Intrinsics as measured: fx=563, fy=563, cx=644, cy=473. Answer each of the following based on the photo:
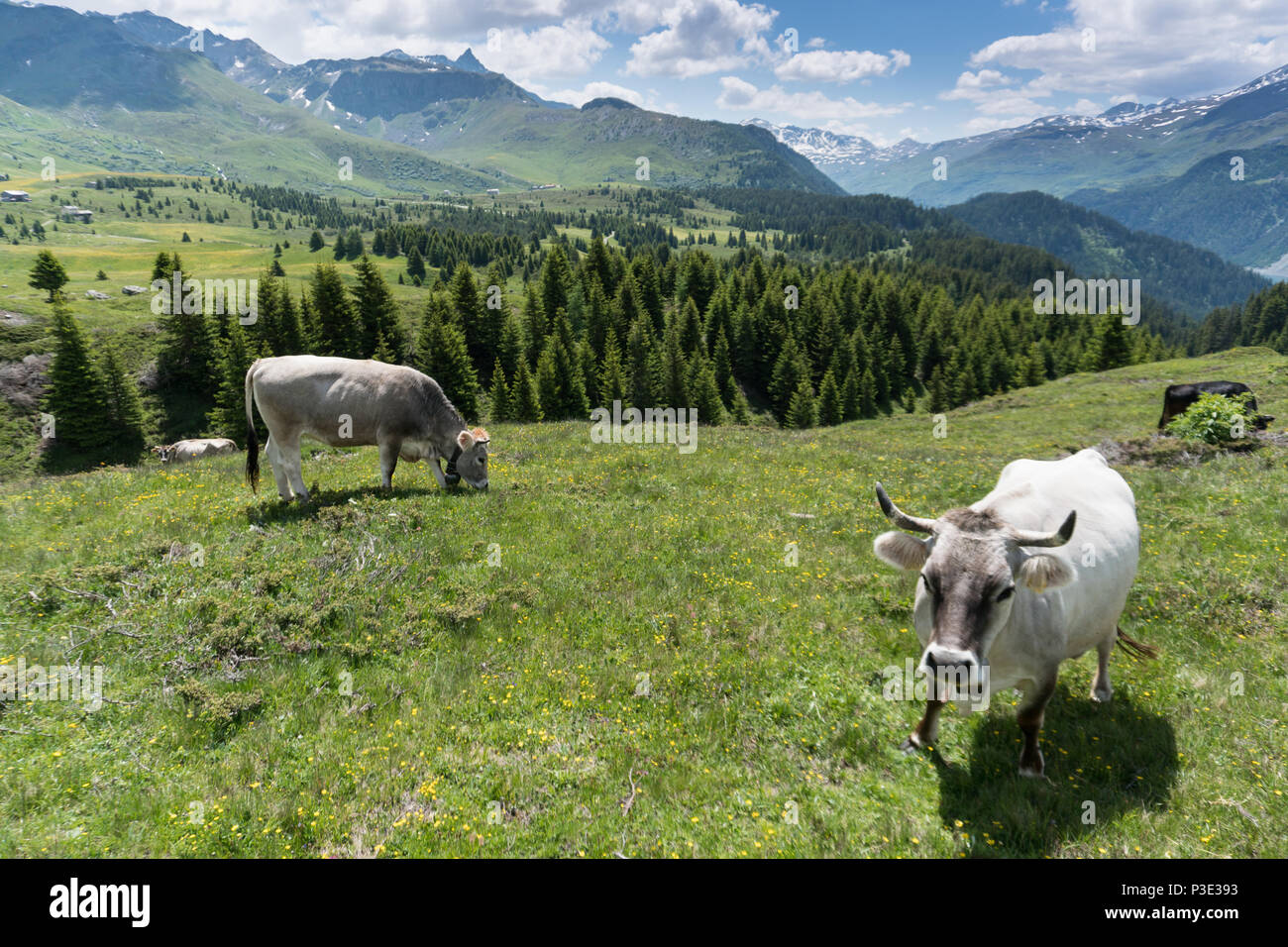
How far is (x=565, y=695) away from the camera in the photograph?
798cm

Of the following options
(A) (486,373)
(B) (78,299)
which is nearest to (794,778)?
(A) (486,373)

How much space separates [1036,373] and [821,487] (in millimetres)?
89046

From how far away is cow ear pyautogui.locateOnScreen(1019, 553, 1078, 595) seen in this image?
5.71m

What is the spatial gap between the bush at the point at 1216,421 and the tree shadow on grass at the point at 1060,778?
21.7 m

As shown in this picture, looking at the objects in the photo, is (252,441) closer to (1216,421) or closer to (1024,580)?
(1024,580)

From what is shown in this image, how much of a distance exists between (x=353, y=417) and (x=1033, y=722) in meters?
14.7

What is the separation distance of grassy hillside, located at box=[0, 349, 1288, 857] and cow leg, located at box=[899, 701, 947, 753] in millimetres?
229

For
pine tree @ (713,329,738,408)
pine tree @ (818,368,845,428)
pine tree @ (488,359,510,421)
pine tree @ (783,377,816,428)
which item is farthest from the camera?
pine tree @ (713,329,738,408)

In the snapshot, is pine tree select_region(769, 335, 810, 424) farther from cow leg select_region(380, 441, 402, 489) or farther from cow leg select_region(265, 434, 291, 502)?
cow leg select_region(265, 434, 291, 502)

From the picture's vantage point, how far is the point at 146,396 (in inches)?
2445

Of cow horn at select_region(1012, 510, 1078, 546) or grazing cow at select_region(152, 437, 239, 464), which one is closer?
cow horn at select_region(1012, 510, 1078, 546)

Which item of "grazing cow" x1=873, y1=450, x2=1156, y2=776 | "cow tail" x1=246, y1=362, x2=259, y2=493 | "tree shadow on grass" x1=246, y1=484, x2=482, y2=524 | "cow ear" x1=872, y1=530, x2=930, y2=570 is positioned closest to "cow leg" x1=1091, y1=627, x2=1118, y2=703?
"grazing cow" x1=873, y1=450, x2=1156, y2=776
